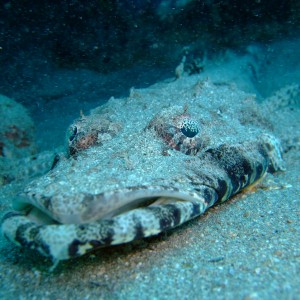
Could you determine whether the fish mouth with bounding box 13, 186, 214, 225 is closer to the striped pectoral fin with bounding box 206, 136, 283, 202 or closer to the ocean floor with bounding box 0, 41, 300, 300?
the ocean floor with bounding box 0, 41, 300, 300

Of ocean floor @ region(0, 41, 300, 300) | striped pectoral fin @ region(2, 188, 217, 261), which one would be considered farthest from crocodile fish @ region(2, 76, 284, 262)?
ocean floor @ region(0, 41, 300, 300)

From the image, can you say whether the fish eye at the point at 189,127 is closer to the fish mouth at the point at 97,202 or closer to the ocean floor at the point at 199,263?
the ocean floor at the point at 199,263

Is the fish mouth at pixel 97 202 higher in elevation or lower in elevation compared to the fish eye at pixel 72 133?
lower

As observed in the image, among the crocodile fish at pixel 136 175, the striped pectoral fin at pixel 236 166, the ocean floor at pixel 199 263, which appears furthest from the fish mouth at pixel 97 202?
the striped pectoral fin at pixel 236 166

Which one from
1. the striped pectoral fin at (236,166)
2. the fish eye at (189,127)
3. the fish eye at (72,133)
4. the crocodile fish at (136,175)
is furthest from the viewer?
the fish eye at (72,133)

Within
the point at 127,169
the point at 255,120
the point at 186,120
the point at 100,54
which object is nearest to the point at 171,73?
the point at 100,54

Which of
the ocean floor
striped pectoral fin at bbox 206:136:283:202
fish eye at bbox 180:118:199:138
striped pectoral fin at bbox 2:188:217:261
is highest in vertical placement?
fish eye at bbox 180:118:199:138

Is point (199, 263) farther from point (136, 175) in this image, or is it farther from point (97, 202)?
point (97, 202)

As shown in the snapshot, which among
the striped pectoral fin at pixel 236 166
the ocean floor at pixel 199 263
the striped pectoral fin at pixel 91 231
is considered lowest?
the ocean floor at pixel 199 263

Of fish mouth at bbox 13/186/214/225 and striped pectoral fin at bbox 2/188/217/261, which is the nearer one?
striped pectoral fin at bbox 2/188/217/261
